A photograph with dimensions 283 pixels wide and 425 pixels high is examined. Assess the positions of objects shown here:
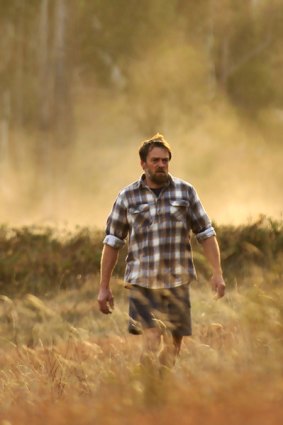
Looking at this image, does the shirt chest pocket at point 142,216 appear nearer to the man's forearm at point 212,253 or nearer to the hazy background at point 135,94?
the man's forearm at point 212,253

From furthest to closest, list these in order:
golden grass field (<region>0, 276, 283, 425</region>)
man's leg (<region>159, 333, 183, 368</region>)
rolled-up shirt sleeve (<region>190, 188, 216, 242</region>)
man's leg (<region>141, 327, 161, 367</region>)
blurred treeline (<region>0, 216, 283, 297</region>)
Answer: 1. blurred treeline (<region>0, 216, 283, 297</region>)
2. rolled-up shirt sleeve (<region>190, 188, 216, 242</region>)
3. man's leg (<region>141, 327, 161, 367</region>)
4. man's leg (<region>159, 333, 183, 368</region>)
5. golden grass field (<region>0, 276, 283, 425</region>)

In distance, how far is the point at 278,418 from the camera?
328 cm

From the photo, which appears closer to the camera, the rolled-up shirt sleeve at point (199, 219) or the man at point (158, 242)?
the man at point (158, 242)

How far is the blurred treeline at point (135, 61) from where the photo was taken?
34031 millimetres

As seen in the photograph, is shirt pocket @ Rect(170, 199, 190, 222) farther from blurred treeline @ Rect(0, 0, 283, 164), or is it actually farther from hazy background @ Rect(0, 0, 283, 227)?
blurred treeline @ Rect(0, 0, 283, 164)

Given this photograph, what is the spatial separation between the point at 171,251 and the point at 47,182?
2795cm

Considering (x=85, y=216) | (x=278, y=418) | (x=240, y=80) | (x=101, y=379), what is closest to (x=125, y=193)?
(x=101, y=379)

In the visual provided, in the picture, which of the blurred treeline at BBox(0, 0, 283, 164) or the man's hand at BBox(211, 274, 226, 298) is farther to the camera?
the blurred treeline at BBox(0, 0, 283, 164)

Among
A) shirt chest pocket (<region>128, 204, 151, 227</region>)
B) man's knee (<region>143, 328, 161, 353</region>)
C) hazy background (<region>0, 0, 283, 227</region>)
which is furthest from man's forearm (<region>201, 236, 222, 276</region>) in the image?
hazy background (<region>0, 0, 283, 227</region>)

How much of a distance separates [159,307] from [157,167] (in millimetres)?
765

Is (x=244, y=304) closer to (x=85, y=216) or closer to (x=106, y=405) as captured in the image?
(x=106, y=405)

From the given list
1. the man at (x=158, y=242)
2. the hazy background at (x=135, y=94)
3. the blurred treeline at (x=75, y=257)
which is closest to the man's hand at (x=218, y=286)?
the man at (x=158, y=242)

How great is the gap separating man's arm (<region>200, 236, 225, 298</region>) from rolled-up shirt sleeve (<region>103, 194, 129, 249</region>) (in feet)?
1.50

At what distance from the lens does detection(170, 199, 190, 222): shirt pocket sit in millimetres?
5977
